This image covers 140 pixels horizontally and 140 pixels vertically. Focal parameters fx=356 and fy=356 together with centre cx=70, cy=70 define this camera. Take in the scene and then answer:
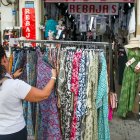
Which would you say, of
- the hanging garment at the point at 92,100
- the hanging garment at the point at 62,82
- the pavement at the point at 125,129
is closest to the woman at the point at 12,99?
the hanging garment at the point at 62,82

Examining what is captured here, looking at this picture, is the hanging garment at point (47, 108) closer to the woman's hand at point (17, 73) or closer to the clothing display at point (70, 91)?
the clothing display at point (70, 91)

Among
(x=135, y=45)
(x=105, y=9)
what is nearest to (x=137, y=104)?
(x=135, y=45)

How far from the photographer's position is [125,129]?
6594 mm

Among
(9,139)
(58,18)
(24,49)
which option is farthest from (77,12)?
(9,139)

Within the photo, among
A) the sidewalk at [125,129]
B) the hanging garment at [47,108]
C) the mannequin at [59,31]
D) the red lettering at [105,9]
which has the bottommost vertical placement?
the sidewalk at [125,129]

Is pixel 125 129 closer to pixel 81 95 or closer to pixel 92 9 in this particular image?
pixel 81 95

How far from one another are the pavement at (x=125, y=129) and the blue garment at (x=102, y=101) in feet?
5.95

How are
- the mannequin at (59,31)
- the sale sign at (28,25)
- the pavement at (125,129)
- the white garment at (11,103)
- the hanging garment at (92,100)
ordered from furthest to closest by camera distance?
the mannequin at (59,31), the sale sign at (28,25), the pavement at (125,129), the hanging garment at (92,100), the white garment at (11,103)

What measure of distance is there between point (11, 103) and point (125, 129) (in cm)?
372

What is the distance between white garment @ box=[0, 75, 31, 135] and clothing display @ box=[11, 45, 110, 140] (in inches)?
35.3

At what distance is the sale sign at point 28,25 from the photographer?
25.0 ft

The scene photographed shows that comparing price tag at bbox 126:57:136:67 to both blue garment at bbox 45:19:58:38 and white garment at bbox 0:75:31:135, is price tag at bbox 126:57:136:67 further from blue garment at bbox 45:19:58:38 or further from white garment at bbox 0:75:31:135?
white garment at bbox 0:75:31:135

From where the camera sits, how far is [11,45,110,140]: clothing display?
13.6ft

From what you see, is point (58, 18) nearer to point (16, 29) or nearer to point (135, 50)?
point (16, 29)
